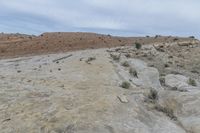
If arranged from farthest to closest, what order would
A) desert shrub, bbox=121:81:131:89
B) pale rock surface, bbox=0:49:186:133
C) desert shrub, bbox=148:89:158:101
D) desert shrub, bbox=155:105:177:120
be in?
desert shrub, bbox=121:81:131:89 → desert shrub, bbox=148:89:158:101 → desert shrub, bbox=155:105:177:120 → pale rock surface, bbox=0:49:186:133

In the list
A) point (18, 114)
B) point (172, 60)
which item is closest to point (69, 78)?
point (18, 114)

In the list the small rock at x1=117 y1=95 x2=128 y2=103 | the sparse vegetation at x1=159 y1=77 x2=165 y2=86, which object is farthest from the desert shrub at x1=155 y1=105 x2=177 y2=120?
the sparse vegetation at x1=159 y1=77 x2=165 y2=86

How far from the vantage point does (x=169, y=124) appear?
18.8 m

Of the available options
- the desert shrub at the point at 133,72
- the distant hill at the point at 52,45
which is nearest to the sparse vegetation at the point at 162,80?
the desert shrub at the point at 133,72

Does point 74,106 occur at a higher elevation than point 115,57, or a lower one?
higher

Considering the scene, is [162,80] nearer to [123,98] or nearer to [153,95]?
[153,95]

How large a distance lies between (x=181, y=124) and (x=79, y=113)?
14.9 ft

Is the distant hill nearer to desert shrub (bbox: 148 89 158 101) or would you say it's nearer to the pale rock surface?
the pale rock surface

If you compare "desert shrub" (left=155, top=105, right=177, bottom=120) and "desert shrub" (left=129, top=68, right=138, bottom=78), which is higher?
"desert shrub" (left=129, top=68, right=138, bottom=78)

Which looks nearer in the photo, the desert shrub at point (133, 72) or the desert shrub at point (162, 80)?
the desert shrub at point (162, 80)

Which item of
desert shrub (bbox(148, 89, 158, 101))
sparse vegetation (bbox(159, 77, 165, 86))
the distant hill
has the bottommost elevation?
the distant hill

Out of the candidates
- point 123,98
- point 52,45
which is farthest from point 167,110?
point 52,45

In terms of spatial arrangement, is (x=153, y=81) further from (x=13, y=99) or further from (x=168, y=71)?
(x=13, y=99)

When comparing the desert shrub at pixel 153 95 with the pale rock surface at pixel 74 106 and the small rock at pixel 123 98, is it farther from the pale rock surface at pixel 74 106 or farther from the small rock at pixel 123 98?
the small rock at pixel 123 98
